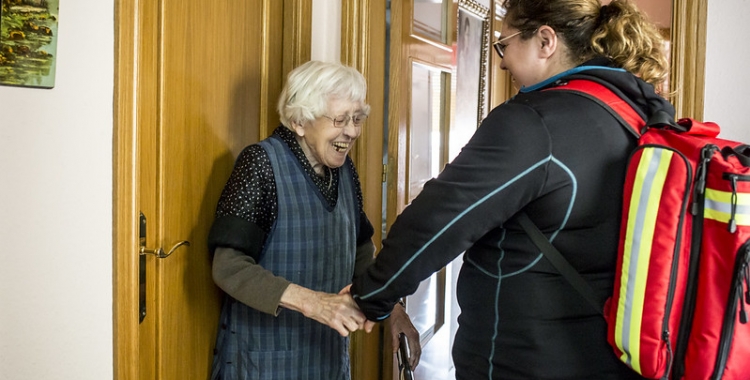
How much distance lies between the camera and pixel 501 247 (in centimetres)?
114

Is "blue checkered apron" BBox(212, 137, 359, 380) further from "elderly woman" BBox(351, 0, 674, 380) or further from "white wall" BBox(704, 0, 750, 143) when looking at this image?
"white wall" BBox(704, 0, 750, 143)

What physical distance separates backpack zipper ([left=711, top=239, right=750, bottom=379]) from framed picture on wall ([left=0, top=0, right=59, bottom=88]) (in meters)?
1.14

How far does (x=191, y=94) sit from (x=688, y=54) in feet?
5.15

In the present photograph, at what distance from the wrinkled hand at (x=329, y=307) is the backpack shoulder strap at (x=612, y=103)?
0.61 meters

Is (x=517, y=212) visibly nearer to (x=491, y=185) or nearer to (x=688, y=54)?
(x=491, y=185)

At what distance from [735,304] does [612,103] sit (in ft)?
1.21

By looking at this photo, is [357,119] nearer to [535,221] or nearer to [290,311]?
[290,311]

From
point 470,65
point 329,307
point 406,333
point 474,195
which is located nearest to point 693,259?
point 474,195

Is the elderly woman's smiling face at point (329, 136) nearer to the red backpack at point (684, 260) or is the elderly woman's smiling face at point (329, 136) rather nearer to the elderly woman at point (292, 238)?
the elderly woman at point (292, 238)

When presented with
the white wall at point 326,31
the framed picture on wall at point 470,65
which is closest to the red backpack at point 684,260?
the white wall at point 326,31

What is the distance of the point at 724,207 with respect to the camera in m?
0.93

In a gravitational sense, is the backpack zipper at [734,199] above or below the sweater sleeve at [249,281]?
above

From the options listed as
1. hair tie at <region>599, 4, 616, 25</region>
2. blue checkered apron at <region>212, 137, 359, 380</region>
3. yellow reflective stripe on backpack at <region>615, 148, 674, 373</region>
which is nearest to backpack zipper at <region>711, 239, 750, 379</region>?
Answer: yellow reflective stripe on backpack at <region>615, 148, 674, 373</region>

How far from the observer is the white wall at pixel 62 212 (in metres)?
1.07
